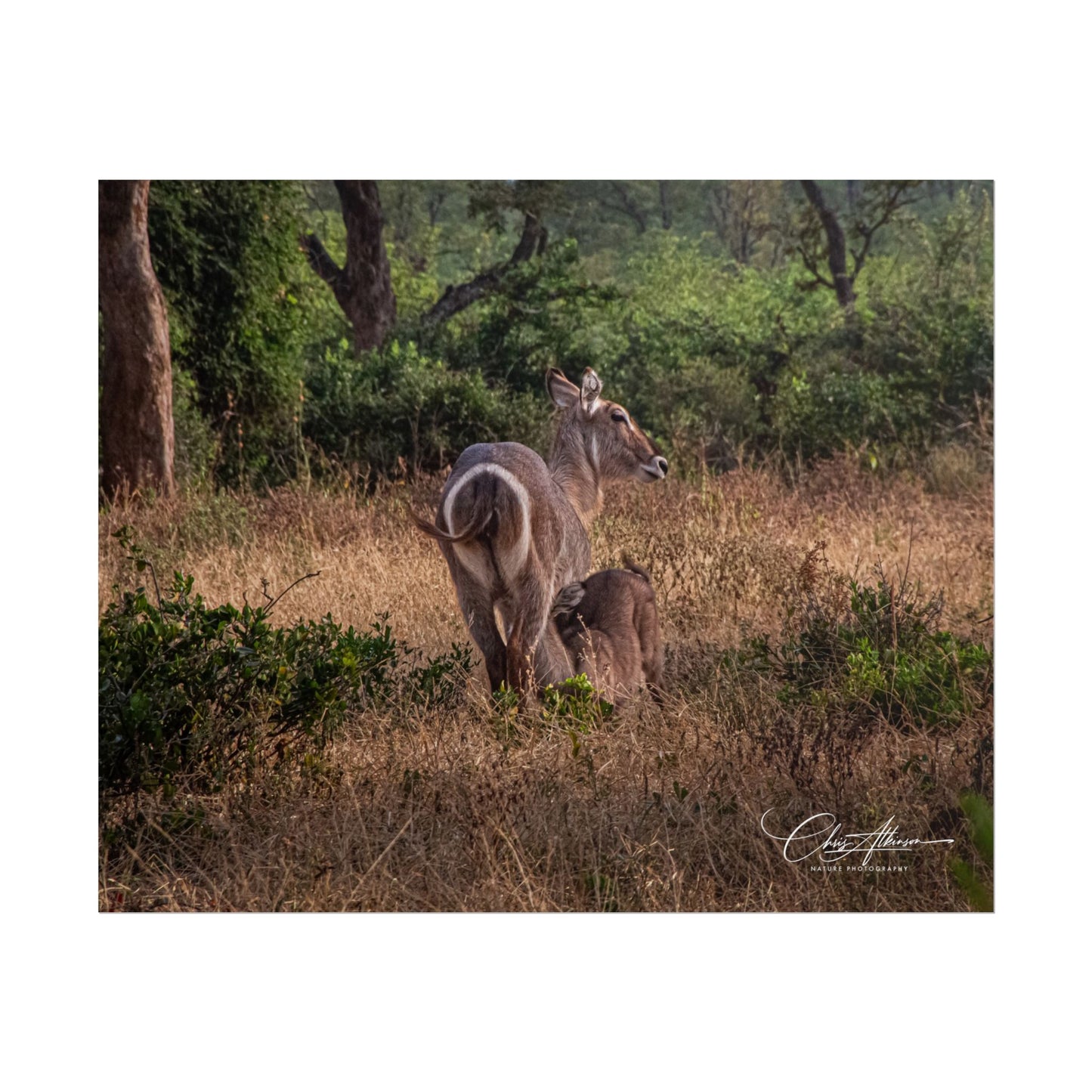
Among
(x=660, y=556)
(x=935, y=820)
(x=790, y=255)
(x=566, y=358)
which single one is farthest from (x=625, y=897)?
(x=566, y=358)

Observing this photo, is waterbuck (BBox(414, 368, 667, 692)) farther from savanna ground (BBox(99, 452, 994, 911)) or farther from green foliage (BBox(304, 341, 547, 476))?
green foliage (BBox(304, 341, 547, 476))

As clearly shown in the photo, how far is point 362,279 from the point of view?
894 centimetres

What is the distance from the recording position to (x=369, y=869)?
15.3 feet

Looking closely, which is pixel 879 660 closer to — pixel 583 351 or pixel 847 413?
pixel 847 413

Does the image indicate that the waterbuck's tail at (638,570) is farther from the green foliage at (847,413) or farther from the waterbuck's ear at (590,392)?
the green foliage at (847,413)

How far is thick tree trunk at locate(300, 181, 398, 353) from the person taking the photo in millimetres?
8109

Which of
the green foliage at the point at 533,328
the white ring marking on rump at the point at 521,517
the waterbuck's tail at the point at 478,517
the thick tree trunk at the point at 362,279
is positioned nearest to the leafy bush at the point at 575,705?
the white ring marking on rump at the point at 521,517

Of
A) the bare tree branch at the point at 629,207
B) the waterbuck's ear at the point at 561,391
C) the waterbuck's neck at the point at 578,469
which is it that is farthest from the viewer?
the waterbuck's ear at the point at 561,391

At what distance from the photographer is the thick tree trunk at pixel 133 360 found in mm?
7465

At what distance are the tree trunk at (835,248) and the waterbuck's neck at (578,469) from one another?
1568 mm

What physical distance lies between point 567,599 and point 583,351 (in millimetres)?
2287

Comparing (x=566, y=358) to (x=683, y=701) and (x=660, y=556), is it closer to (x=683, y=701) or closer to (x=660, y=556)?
(x=660, y=556)
